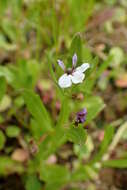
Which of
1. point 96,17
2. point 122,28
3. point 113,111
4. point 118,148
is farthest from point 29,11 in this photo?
point 118,148

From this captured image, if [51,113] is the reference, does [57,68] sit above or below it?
below

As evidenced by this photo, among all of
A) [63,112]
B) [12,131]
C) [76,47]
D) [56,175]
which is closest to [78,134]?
[63,112]

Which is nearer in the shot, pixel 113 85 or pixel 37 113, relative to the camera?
pixel 37 113

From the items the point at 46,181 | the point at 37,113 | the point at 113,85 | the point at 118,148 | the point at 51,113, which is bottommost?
the point at 46,181

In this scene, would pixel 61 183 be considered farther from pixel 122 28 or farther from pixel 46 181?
pixel 122 28

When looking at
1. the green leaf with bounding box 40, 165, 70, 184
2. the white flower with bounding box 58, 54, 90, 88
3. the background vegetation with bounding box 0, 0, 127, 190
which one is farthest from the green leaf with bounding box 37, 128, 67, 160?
the white flower with bounding box 58, 54, 90, 88

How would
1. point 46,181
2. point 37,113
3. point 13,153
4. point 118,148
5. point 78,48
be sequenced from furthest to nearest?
point 118,148
point 13,153
point 46,181
point 37,113
point 78,48

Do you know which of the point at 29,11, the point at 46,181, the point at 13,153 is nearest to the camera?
the point at 46,181
